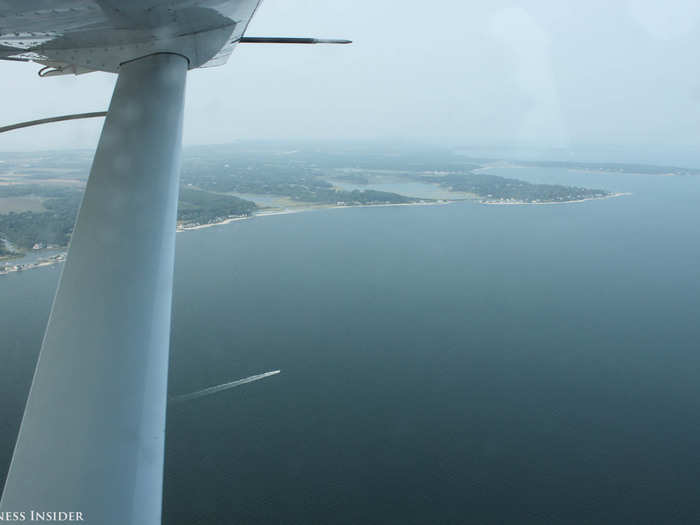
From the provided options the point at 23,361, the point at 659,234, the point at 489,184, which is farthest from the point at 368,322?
the point at 489,184

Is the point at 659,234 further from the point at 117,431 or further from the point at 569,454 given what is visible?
the point at 117,431

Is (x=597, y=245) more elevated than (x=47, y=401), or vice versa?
(x=47, y=401)

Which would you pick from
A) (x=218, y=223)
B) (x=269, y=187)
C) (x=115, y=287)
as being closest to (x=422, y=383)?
(x=115, y=287)

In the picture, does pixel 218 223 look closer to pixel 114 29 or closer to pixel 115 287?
pixel 114 29

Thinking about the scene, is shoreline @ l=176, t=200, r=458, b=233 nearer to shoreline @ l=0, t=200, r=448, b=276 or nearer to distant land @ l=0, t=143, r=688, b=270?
shoreline @ l=0, t=200, r=448, b=276

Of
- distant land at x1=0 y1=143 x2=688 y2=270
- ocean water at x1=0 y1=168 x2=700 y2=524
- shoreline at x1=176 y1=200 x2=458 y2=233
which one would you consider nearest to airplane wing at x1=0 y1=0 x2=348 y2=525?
ocean water at x1=0 y1=168 x2=700 y2=524
